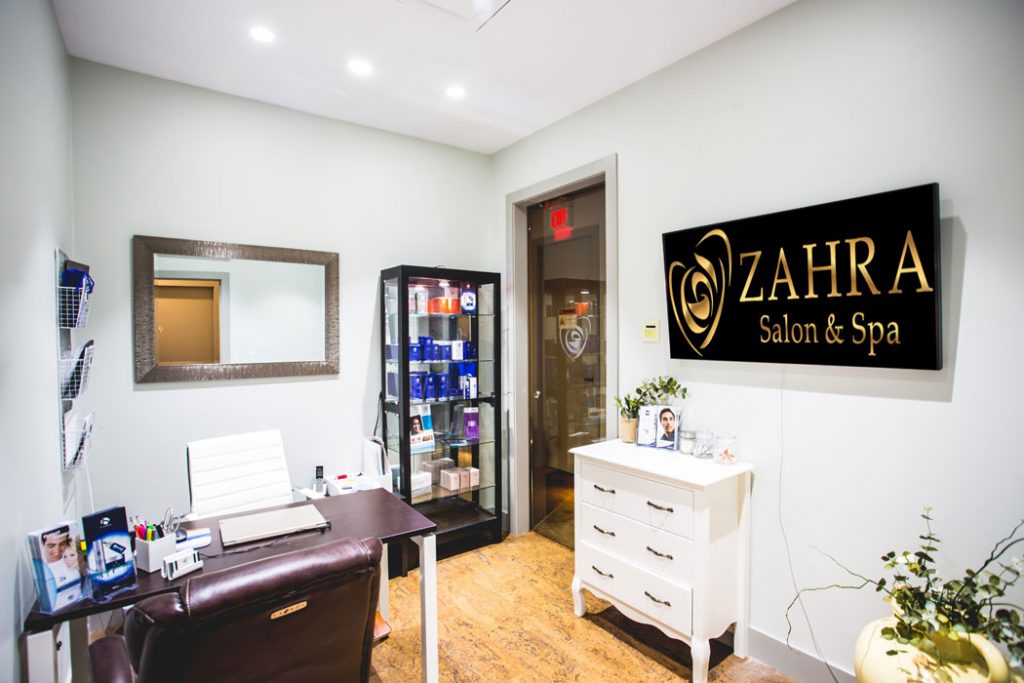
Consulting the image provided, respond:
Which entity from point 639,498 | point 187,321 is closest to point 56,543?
point 187,321

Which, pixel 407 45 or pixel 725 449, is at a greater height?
pixel 407 45

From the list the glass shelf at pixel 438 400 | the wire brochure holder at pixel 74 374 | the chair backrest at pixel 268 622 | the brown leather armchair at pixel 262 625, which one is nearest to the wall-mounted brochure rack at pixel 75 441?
the wire brochure holder at pixel 74 374

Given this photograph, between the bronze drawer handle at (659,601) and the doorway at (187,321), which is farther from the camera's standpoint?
the doorway at (187,321)

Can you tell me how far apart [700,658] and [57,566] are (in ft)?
7.65

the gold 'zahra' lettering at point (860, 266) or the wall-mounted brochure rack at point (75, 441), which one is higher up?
the gold 'zahra' lettering at point (860, 266)

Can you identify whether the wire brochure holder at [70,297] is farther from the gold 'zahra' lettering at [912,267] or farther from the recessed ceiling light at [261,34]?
the gold 'zahra' lettering at [912,267]

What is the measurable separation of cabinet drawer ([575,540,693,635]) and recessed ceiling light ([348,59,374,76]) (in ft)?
9.22

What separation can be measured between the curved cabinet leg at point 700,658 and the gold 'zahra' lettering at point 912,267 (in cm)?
164

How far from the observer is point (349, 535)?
1.91 m

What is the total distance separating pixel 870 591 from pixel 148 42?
13.5ft

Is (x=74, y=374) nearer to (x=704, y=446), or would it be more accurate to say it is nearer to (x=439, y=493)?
(x=439, y=493)

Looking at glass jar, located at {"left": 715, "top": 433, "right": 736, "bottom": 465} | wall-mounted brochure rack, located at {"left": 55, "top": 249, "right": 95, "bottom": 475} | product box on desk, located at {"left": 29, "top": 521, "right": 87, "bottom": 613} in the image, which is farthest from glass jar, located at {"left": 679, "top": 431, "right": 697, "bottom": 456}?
wall-mounted brochure rack, located at {"left": 55, "top": 249, "right": 95, "bottom": 475}

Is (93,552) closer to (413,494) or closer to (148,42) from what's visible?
(413,494)

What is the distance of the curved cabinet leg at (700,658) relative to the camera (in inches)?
86.4
